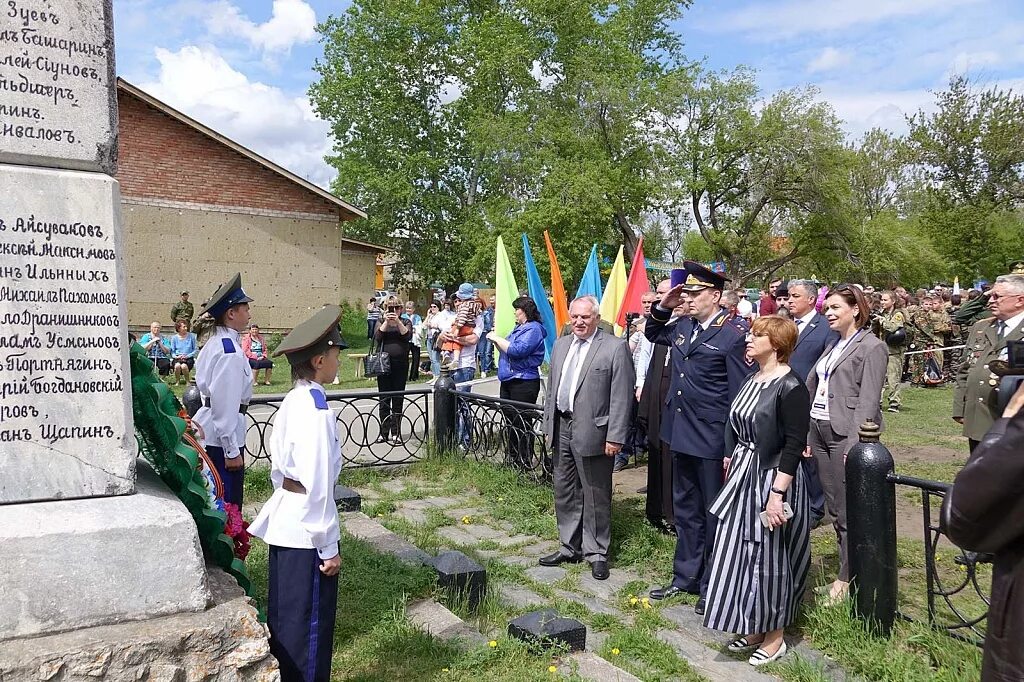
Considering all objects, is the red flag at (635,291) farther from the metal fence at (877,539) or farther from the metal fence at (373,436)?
the metal fence at (877,539)

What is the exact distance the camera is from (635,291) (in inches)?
435

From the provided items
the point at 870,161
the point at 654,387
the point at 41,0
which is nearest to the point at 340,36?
the point at 870,161

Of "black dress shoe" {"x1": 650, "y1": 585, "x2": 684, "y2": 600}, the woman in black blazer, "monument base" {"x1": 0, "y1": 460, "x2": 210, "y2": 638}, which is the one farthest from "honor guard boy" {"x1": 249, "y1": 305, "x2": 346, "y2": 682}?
the woman in black blazer

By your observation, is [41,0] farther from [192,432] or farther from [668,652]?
[668,652]

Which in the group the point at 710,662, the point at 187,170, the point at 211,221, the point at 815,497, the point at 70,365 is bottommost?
the point at 710,662

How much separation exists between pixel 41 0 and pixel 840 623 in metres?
4.75

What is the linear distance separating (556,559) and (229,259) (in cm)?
1956

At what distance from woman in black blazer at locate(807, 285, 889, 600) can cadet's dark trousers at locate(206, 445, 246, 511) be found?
399 centimetres

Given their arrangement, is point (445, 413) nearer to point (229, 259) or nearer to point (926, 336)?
point (926, 336)

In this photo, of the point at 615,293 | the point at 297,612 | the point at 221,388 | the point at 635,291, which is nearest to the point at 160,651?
the point at 297,612

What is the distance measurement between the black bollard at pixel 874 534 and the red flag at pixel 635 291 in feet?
21.3

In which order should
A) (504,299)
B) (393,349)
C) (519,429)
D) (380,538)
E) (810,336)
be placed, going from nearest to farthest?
(380,538), (810,336), (519,429), (393,349), (504,299)

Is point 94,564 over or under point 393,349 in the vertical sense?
under

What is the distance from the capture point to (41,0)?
2844 millimetres
